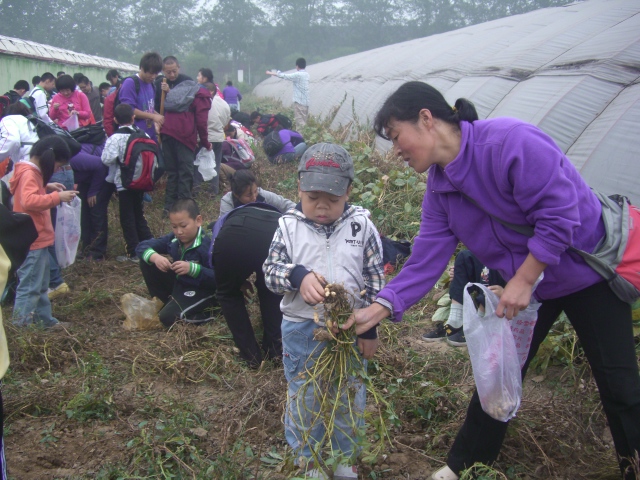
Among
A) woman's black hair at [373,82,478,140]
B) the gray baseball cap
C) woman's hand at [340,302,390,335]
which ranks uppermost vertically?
woman's black hair at [373,82,478,140]

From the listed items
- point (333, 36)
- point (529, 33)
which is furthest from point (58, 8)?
point (529, 33)

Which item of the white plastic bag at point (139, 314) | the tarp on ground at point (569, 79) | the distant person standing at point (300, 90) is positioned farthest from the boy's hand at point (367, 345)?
the distant person standing at point (300, 90)

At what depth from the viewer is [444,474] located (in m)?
2.52

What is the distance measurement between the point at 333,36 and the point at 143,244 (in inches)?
2161

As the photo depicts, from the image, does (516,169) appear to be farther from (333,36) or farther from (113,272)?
(333,36)

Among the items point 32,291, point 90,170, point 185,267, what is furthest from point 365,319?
point 90,170

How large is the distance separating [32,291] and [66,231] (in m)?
0.81

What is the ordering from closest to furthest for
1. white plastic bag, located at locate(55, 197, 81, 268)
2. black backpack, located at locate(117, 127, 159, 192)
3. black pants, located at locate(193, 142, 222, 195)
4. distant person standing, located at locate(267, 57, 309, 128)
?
white plastic bag, located at locate(55, 197, 81, 268) → black backpack, located at locate(117, 127, 159, 192) → black pants, located at locate(193, 142, 222, 195) → distant person standing, located at locate(267, 57, 309, 128)

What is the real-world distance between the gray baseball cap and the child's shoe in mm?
3567

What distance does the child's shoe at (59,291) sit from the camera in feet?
16.7

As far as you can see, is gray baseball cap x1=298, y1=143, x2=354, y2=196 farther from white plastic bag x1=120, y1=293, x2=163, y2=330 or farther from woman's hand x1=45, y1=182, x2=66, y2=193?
woman's hand x1=45, y1=182, x2=66, y2=193

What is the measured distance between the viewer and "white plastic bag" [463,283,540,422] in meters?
2.21

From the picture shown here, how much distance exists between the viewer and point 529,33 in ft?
31.1

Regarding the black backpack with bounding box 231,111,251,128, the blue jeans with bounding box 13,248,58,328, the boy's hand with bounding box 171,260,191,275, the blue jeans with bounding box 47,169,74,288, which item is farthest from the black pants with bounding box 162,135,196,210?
the black backpack with bounding box 231,111,251,128
